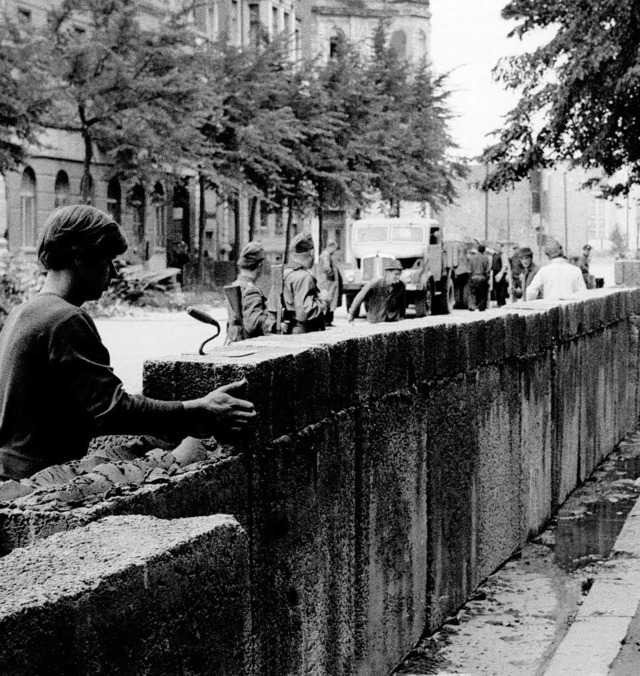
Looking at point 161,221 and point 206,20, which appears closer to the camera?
point 161,221

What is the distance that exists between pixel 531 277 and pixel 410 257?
15.9 meters

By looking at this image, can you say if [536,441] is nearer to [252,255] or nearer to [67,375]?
[252,255]

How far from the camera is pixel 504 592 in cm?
773

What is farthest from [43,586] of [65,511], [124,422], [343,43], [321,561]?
[343,43]

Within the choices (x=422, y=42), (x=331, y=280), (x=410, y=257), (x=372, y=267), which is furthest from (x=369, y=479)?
(x=422, y=42)

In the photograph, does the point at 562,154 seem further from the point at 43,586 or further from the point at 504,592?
the point at 43,586

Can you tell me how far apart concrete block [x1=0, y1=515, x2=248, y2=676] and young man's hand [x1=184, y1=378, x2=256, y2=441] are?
847mm

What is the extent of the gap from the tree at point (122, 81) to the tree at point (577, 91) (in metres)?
7.35

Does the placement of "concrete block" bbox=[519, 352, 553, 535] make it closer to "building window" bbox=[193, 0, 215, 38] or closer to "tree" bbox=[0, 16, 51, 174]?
"tree" bbox=[0, 16, 51, 174]

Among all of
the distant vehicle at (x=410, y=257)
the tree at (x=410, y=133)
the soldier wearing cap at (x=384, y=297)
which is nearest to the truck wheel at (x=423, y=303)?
the distant vehicle at (x=410, y=257)

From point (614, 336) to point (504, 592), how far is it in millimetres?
5803

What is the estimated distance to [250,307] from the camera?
10.8m

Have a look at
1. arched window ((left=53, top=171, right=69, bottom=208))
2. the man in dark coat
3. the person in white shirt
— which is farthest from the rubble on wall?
arched window ((left=53, top=171, right=69, bottom=208))

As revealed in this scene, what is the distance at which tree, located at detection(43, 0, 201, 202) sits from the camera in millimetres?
34125
